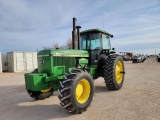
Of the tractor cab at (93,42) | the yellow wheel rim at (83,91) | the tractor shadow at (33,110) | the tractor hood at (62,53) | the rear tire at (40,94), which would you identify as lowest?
the tractor shadow at (33,110)

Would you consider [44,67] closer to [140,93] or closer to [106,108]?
[106,108]

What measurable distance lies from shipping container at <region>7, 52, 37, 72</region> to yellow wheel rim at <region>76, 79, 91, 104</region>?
19867 millimetres

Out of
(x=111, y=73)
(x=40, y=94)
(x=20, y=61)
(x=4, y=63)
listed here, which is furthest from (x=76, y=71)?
(x=4, y=63)

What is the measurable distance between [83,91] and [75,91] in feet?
2.24

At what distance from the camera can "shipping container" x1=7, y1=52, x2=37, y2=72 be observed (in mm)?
23938

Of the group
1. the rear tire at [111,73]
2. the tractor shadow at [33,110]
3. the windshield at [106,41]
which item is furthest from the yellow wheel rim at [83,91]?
the windshield at [106,41]

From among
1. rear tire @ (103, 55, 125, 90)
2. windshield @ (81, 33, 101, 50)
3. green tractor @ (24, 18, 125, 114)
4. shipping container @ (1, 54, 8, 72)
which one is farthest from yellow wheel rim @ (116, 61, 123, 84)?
shipping container @ (1, 54, 8, 72)

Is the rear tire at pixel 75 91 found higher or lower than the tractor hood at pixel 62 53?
lower

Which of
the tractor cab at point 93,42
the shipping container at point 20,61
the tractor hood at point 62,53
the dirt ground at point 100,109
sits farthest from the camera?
the shipping container at point 20,61

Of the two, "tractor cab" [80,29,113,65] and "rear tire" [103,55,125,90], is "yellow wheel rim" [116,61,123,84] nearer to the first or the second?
"rear tire" [103,55,125,90]

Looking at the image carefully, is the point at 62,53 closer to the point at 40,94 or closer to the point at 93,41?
the point at 40,94

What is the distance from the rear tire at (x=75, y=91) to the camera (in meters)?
4.89

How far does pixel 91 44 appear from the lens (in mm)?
8047

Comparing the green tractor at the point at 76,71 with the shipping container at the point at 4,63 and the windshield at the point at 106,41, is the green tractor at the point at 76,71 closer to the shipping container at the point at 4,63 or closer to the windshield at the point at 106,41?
the windshield at the point at 106,41
